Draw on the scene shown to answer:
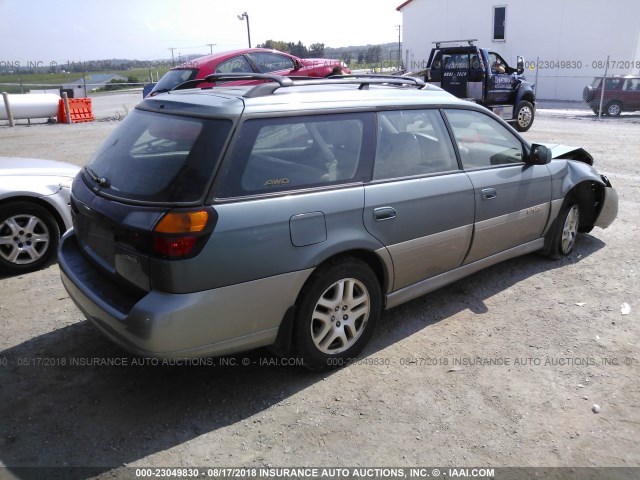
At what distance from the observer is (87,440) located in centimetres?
280

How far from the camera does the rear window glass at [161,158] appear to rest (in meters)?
2.79

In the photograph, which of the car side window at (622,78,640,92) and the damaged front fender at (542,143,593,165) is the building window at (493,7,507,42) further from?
the damaged front fender at (542,143,593,165)

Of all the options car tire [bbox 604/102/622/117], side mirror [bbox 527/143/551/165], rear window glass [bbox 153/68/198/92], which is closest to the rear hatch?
side mirror [bbox 527/143/551/165]

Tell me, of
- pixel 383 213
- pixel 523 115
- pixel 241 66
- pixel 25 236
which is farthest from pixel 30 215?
pixel 523 115

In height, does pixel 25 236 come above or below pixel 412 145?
below

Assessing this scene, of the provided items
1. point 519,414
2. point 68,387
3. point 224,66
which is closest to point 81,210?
point 68,387

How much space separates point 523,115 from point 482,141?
11545 mm

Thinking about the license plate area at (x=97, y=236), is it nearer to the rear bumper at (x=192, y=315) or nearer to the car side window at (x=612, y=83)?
the rear bumper at (x=192, y=315)

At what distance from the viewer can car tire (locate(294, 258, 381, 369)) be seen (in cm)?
314

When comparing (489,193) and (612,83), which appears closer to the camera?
(489,193)

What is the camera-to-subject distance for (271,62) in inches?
496

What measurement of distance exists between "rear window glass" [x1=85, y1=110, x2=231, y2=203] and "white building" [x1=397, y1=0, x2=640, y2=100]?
2364 cm

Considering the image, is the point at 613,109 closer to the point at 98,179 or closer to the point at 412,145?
the point at 412,145

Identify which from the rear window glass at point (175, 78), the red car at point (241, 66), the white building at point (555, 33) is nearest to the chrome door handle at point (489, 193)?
the red car at point (241, 66)
